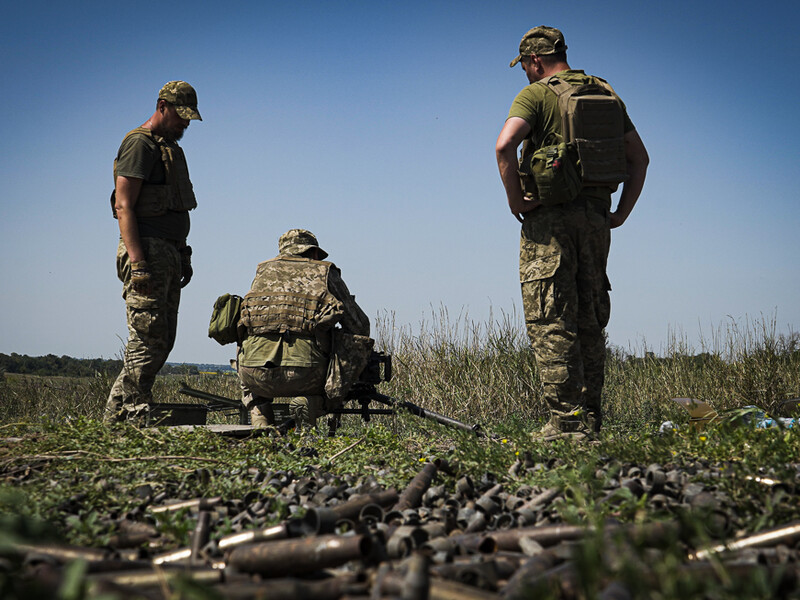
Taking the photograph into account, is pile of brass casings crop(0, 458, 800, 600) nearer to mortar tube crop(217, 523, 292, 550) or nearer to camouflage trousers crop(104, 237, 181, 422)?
mortar tube crop(217, 523, 292, 550)

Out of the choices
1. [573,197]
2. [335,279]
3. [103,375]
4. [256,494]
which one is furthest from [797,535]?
[103,375]

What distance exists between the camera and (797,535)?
5.65 feet

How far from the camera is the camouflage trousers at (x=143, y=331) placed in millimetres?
4898

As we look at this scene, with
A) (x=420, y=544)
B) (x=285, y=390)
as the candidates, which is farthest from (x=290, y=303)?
(x=420, y=544)

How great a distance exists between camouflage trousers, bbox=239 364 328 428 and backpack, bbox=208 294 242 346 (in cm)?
31

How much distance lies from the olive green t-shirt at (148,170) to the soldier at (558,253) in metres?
2.70

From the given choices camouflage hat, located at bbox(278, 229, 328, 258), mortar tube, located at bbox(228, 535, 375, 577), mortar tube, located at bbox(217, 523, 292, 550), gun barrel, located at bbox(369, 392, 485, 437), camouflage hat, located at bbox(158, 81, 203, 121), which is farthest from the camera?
camouflage hat, located at bbox(278, 229, 328, 258)

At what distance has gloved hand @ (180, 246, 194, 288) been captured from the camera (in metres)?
5.39

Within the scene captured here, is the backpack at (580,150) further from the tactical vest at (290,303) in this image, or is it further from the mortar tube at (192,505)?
the mortar tube at (192,505)

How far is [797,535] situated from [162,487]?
98.8 inches

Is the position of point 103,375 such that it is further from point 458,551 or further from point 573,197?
point 458,551

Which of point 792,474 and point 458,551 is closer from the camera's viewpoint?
point 458,551

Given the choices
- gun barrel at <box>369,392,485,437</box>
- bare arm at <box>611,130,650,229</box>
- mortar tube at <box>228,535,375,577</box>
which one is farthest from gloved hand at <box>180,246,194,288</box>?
mortar tube at <box>228,535,375,577</box>

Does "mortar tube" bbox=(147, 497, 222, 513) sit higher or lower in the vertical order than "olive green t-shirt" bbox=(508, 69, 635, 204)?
lower
